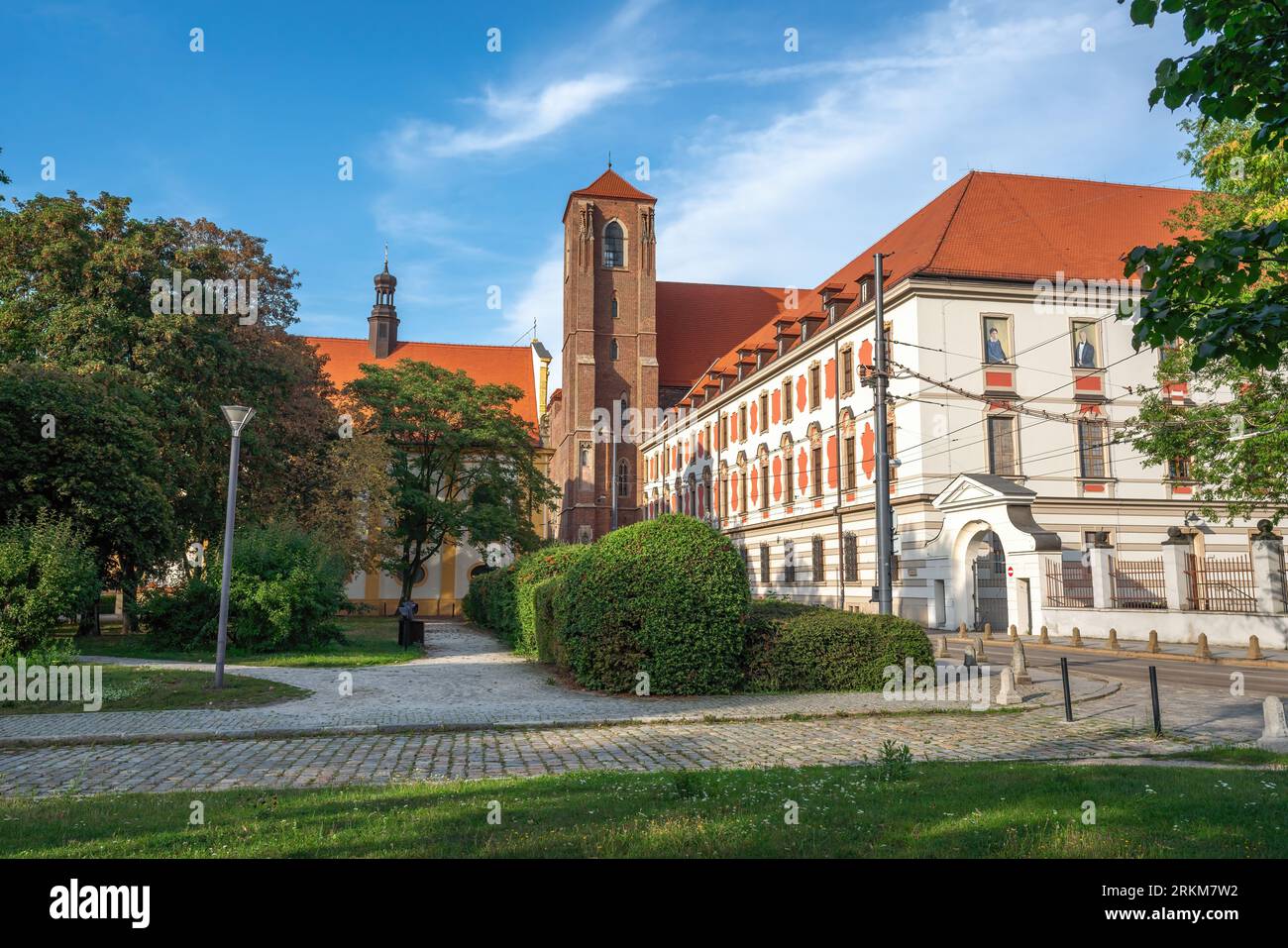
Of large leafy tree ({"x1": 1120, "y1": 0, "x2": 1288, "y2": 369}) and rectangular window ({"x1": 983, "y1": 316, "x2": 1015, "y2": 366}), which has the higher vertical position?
rectangular window ({"x1": 983, "y1": 316, "x2": 1015, "y2": 366})

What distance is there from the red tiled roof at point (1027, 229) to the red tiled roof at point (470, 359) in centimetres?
3988

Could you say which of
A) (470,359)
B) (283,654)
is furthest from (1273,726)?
(470,359)

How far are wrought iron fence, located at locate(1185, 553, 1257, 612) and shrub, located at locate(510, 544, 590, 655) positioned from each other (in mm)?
17684

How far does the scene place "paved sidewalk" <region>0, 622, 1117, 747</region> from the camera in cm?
1080

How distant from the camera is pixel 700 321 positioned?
69875mm

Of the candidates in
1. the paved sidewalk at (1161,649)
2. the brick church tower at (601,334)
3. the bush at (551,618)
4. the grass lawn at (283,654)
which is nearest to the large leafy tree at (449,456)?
the brick church tower at (601,334)

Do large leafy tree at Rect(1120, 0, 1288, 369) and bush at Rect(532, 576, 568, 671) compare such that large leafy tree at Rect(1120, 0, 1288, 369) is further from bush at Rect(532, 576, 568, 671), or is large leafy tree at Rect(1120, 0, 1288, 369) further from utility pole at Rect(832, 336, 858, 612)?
utility pole at Rect(832, 336, 858, 612)

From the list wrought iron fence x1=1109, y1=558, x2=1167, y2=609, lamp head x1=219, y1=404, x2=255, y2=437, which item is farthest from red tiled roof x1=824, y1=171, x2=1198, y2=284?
lamp head x1=219, y1=404, x2=255, y2=437

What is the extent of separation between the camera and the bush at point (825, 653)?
582 inches

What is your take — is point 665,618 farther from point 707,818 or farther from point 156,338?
point 156,338

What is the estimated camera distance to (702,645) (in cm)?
1439

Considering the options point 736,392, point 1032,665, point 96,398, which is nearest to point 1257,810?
point 1032,665

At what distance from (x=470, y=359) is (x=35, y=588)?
201ft
